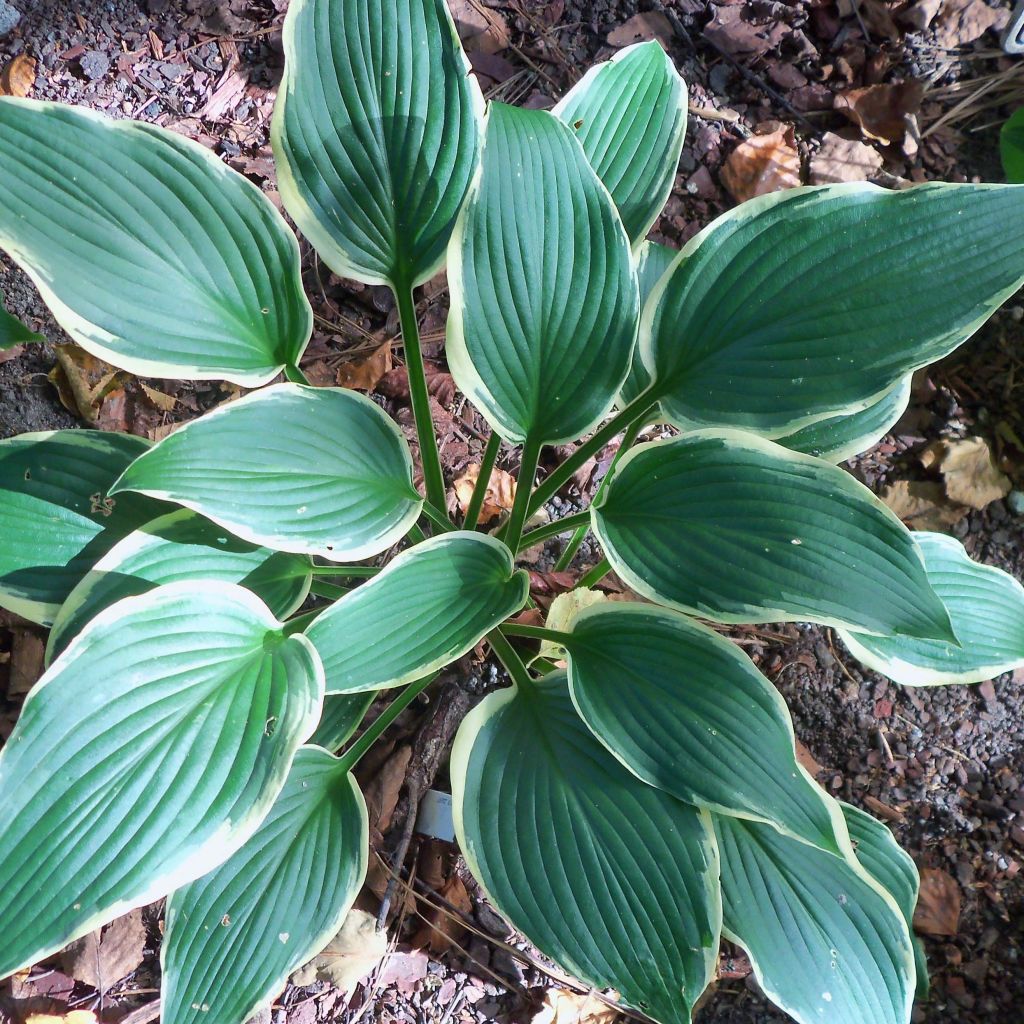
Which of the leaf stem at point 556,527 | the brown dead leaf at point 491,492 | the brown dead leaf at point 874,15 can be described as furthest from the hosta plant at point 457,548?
the brown dead leaf at point 874,15

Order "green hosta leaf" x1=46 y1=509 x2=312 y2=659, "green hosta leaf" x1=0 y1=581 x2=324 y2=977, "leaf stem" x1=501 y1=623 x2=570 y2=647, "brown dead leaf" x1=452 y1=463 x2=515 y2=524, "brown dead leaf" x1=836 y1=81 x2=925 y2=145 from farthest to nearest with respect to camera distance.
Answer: "brown dead leaf" x1=836 y1=81 x2=925 y2=145 < "brown dead leaf" x1=452 y1=463 x2=515 y2=524 < "leaf stem" x1=501 y1=623 x2=570 y2=647 < "green hosta leaf" x1=46 y1=509 x2=312 y2=659 < "green hosta leaf" x1=0 y1=581 x2=324 y2=977

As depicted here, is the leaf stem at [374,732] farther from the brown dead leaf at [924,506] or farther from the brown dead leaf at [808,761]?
the brown dead leaf at [924,506]

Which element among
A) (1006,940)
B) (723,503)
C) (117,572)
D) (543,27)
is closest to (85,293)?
(117,572)

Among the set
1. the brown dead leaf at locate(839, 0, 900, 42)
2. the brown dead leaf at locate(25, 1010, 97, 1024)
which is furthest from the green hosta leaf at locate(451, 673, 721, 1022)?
the brown dead leaf at locate(839, 0, 900, 42)

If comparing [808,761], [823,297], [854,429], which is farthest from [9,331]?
[808,761]

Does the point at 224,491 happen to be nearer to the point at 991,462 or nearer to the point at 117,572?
the point at 117,572

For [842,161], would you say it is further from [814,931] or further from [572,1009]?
[572,1009]

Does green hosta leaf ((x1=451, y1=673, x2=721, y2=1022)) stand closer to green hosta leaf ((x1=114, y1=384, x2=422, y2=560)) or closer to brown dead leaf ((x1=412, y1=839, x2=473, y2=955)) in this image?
green hosta leaf ((x1=114, y1=384, x2=422, y2=560))
